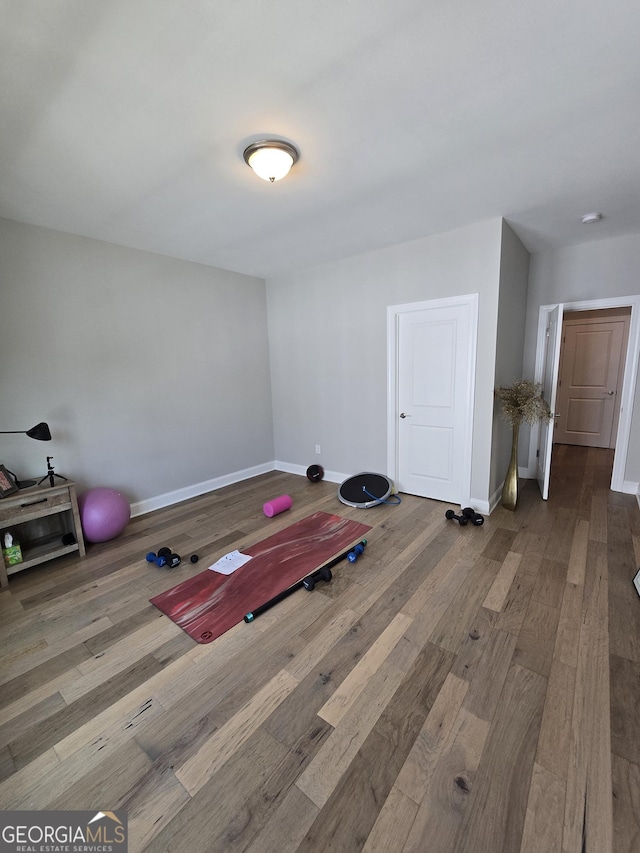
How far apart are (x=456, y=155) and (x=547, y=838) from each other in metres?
3.08

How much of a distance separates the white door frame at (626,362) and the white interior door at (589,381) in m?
2.12

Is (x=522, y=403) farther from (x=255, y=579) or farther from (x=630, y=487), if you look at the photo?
(x=255, y=579)

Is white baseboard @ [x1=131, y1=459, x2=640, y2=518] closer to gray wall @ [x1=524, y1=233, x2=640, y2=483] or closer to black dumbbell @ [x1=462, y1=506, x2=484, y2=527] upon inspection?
black dumbbell @ [x1=462, y1=506, x2=484, y2=527]

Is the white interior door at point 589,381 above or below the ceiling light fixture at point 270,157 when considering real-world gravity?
below

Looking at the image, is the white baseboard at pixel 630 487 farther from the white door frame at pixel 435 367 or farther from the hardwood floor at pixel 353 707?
the white door frame at pixel 435 367

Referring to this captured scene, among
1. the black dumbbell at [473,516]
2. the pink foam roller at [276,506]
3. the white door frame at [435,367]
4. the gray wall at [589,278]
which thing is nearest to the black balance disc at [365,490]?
the white door frame at [435,367]

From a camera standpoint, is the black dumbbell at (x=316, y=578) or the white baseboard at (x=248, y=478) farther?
the white baseboard at (x=248, y=478)

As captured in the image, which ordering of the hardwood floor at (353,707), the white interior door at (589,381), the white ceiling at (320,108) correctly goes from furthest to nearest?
1. the white interior door at (589,381)
2. the white ceiling at (320,108)
3. the hardwood floor at (353,707)

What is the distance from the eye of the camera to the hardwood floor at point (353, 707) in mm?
1142

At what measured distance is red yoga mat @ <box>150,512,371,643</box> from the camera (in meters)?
2.12

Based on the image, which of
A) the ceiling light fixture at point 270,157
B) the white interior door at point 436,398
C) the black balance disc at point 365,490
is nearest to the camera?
the ceiling light fixture at point 270,157

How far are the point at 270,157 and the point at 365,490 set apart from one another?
3.09m

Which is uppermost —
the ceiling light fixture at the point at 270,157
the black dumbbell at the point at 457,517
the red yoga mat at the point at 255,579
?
the ceiling light fixture at the point at 270,157

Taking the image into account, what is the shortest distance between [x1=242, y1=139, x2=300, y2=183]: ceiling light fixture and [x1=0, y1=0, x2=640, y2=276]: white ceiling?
0.17 feet
